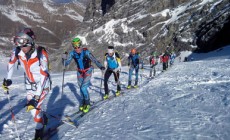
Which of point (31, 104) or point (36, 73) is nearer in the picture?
point (31, 104)

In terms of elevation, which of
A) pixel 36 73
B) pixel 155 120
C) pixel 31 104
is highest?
pixel 36 73

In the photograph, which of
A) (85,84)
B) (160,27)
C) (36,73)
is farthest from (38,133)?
(160,27)

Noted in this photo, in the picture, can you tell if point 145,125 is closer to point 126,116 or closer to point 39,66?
point 126,116

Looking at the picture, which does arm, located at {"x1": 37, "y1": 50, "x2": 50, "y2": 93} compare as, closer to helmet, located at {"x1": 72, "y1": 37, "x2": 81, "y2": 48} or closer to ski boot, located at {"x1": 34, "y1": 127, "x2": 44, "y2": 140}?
ski boot, located at {"x1": 34, "y1": 127, "x2": 44, "y2": 140}

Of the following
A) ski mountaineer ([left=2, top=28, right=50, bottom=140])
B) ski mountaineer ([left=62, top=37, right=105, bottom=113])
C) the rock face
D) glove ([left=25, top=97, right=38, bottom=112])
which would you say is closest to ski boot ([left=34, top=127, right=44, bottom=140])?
ski mountaineer ([left=2, top=28, right=50, bottom=140])

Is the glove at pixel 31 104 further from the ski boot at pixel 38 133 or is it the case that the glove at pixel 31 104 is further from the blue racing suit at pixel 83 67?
the blue racing suit at pixel 83 67

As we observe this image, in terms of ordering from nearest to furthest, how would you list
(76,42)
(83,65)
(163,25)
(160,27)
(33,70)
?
(33,70) → (76,42) → (83,65) → (160,27) → (163,25)

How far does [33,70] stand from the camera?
6762 mm

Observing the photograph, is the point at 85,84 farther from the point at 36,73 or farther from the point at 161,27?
the point at 161,27

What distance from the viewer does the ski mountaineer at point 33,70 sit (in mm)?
6539

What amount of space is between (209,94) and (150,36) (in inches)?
4258

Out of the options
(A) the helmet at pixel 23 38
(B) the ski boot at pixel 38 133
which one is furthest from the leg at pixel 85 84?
(A) the helmet at pixel 23 38

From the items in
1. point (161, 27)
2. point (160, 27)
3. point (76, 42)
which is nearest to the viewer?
point (76, 42)

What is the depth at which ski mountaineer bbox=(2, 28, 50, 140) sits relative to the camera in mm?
6539
